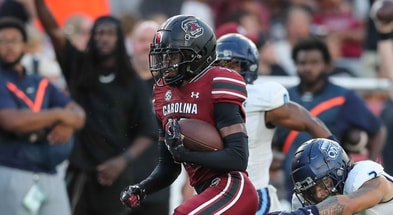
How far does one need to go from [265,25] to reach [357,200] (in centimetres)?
714

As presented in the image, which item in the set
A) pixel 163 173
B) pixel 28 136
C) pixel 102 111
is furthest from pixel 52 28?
pixel 163 173

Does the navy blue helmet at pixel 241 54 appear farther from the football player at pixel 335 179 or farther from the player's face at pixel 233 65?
the football player at pixel 335 179

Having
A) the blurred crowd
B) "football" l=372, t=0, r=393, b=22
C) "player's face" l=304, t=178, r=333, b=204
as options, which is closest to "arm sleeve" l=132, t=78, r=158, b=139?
the blurred crowd

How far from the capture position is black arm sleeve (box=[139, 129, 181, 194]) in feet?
21.0

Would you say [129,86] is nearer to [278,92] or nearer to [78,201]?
[78,201]

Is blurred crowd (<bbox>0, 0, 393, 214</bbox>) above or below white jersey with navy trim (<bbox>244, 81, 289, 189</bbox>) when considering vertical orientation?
below

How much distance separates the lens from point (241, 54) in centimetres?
709

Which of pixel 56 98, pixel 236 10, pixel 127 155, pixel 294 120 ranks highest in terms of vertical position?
pixel 294 120

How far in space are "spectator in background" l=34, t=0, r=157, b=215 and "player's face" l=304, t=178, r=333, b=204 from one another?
3.21m

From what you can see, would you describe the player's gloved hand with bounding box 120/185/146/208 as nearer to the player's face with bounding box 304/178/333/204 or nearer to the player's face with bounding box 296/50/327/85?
the player's face with bounding box 304/178/333/204

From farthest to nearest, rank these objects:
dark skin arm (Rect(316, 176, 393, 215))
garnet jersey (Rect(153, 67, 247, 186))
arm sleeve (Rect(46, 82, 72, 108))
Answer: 1. arm sleeve (Rect(46, 82, 72, 108))
2. garnet jersey (Rect(153, 67, 247, 186))
3. dark skin arm (Rect(316, 176, 393, 215))

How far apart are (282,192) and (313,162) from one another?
14.3ft

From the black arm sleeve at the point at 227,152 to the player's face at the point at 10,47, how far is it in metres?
3.14

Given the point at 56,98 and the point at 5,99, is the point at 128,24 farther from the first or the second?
the point at 5,99
